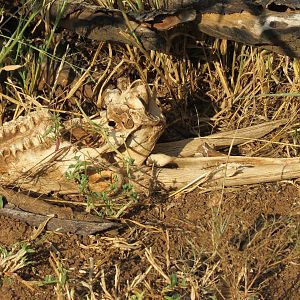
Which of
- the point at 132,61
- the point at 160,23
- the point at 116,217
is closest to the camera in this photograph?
the point at 116,217

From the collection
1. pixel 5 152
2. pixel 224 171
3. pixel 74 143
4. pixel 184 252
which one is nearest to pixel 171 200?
pixel 224 171

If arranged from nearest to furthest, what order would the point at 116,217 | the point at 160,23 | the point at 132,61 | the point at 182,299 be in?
the point at 182,299, the point at 116,217, the point at 160,23, the point at 132,61

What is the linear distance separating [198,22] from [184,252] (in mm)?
1060

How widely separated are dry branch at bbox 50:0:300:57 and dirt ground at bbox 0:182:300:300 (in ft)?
2.31

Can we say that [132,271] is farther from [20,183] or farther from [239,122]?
[239,122]

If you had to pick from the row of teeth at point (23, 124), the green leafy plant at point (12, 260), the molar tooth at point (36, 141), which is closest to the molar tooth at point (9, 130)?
the row of teeth at point (23, 124)

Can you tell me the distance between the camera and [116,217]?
9.95 feet

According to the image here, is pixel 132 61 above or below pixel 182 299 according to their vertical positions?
above

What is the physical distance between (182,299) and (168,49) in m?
1.31

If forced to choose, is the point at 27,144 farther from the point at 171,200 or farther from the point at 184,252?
the point at 184,252

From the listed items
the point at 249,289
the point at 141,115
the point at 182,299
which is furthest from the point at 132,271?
the point at 141,115

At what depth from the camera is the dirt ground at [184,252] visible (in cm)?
264

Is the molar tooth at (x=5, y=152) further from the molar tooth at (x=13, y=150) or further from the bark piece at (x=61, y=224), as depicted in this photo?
the bark piece at (x=61, y=224)

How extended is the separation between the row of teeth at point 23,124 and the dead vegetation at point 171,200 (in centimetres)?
8
